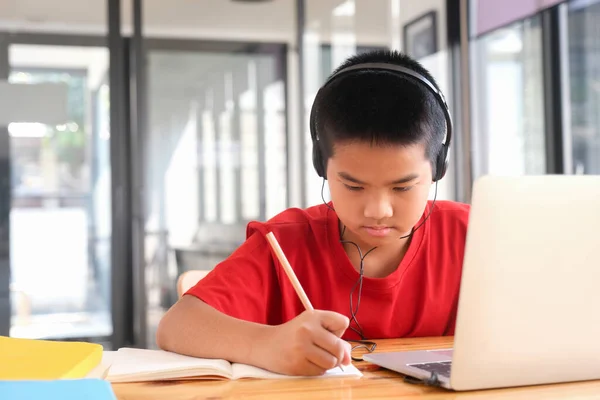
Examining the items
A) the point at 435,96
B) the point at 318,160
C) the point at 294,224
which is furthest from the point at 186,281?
the point at 435,96

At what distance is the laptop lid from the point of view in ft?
2.56

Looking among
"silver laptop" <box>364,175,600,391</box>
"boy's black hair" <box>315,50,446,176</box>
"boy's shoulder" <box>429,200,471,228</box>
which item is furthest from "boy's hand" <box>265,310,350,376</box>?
"boy's shoulder" <box>429,200,471,228</box>

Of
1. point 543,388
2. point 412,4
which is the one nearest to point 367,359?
point 543,388

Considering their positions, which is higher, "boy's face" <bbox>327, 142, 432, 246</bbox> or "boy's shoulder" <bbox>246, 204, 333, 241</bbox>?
"boy's face" <bbox>327, 142, 432, 246</bbox>

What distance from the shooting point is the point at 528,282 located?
2.61ft

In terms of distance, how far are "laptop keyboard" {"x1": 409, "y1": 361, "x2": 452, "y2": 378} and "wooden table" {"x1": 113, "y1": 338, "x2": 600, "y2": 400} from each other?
0.03 m

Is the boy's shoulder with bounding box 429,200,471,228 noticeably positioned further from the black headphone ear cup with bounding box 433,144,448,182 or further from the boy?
the black headphone ear cup with bounding box 433,144,448,182

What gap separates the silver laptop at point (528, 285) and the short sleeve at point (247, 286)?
1.51 ft

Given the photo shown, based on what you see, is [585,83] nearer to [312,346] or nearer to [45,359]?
[312,346]

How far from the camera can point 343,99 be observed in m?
1.18

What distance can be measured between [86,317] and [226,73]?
158cm

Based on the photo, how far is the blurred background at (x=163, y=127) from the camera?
12.9ft

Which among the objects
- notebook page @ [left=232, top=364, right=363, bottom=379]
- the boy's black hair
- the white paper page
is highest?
the boy's black hair

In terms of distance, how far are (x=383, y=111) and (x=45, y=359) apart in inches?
23.8
